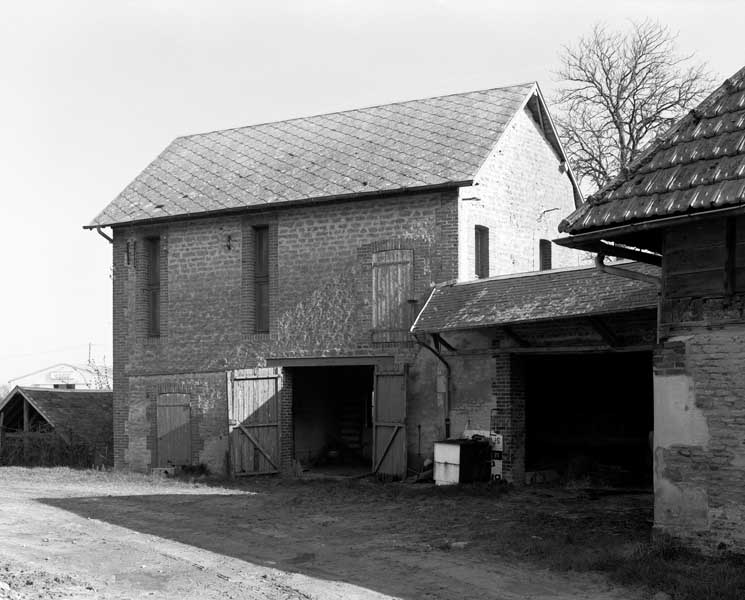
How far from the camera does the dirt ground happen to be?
10195mm

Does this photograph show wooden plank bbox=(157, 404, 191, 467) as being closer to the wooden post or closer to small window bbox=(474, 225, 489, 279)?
the wooden post

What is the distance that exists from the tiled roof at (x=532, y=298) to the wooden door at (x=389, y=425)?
1.90 m

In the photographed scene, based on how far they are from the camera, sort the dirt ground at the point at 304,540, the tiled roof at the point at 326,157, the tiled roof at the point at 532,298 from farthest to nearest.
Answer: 1. the tiled roof at the point at 326,157
2. the tiled roof at the point at 532,298
3. the dirt ground at the point at 304,540

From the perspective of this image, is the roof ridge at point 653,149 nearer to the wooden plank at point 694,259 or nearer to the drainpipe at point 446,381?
the wooden plank at point 694,259

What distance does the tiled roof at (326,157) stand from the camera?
21031mm

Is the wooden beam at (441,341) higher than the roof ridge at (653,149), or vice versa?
the roof ridge at (653,149)

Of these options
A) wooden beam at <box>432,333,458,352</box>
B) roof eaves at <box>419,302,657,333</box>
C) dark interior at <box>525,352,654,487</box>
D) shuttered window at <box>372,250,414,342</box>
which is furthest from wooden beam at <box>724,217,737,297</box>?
shuttered window at <box>372,250,414,342</box>

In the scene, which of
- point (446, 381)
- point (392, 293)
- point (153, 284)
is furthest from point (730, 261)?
point (153, 284)

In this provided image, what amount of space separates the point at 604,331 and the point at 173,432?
11526 millimetres

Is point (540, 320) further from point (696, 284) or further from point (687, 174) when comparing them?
point (687, 174)

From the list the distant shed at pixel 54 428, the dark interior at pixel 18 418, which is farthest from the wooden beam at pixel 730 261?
the dark interior at pixel 18 418

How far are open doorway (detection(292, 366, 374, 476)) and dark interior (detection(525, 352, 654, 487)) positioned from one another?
180 inches

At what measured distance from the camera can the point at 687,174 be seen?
35.0 ft

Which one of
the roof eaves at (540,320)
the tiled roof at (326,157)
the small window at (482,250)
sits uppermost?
the tiled roof at (326,157)
